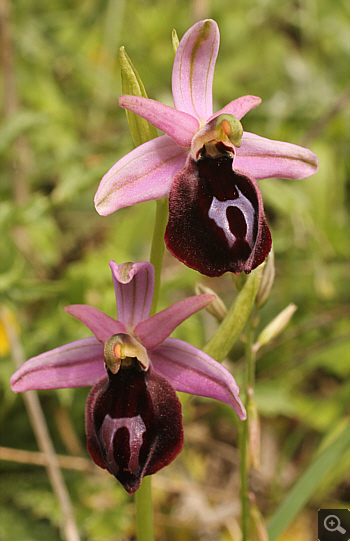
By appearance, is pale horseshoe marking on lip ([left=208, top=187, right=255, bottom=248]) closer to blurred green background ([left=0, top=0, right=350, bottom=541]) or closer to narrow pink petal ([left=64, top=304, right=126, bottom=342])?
narrow pink petal ([left=64, top=304, right=126, bottom=342])

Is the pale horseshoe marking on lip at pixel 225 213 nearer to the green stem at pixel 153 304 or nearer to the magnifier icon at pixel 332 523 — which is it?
the green stem at pixel 153 304

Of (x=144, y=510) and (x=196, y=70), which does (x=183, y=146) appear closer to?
(x=196, y=70)

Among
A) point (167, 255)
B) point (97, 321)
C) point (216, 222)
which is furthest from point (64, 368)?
point (167, 255)

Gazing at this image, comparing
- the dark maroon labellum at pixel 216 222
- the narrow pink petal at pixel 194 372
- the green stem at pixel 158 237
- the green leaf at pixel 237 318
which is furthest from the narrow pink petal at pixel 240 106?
the narrow pink petal at pixel 194 372

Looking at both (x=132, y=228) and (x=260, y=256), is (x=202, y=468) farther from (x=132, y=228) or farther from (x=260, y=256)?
(x=260, y=256)

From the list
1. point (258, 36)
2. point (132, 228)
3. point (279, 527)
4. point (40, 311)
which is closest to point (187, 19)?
point (258, 36)
